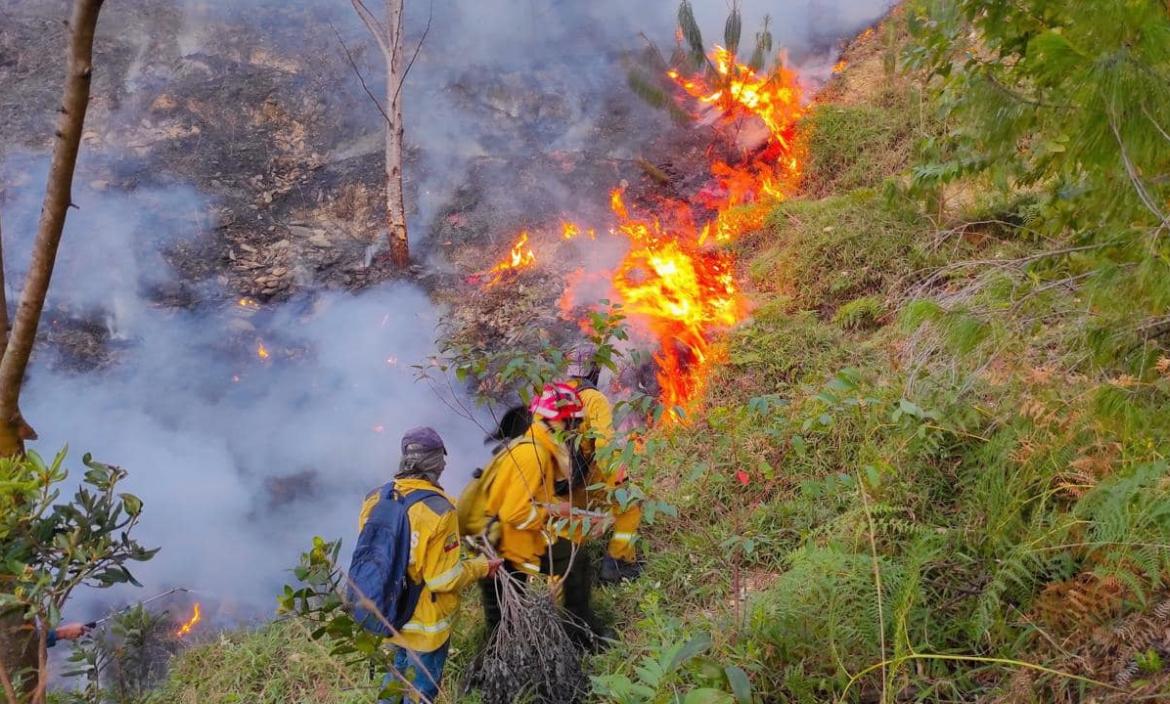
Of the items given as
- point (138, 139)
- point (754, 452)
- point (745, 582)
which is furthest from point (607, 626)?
point (138, 139)

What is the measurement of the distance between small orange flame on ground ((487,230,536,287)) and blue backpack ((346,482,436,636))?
237 inches

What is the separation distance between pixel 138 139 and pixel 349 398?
261 inches

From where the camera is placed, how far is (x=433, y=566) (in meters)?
3.37

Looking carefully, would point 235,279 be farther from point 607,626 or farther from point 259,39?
point 607,626

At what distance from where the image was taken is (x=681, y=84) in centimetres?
1125

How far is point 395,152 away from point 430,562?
301 inches

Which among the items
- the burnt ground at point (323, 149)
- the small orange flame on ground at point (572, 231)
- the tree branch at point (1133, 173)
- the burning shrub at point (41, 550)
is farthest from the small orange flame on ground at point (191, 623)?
the tree branch at point (1133, 173)

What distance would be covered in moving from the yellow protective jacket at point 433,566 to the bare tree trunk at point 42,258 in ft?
4.52

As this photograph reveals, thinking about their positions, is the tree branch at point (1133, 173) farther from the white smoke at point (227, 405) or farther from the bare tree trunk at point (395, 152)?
the bare tree trunk at point (395, 152)

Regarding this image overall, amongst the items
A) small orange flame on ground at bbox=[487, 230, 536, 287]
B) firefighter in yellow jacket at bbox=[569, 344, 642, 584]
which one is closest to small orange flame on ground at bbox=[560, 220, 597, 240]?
small orange flame on ground at bbox=[487, 230, 536, 287]

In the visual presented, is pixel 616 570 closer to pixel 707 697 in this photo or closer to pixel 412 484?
pixel 412 484

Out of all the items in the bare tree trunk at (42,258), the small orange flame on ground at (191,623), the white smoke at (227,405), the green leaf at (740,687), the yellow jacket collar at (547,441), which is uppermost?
the white smoke at (227,405)

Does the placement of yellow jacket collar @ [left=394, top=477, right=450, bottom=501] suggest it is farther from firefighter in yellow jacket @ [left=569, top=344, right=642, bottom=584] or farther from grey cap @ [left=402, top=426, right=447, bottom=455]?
firefighter in yellow jacket @ [left=569, top=344, right=642, bottom=584]

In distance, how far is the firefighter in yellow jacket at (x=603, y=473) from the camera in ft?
13.0
